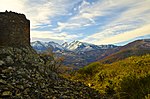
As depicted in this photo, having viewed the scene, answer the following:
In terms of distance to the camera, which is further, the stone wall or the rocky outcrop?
the stone wall

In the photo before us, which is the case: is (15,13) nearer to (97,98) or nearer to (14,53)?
(14,53)

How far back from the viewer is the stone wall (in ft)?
67.8

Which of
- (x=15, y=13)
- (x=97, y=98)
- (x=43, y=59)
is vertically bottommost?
(x=97, y=98)

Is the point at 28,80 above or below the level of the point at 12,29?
below

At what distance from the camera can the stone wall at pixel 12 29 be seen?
2067 cm

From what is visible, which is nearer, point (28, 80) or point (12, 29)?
point (28, 80)

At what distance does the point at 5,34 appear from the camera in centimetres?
2064

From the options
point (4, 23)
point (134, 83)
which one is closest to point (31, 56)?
point (4, 23)

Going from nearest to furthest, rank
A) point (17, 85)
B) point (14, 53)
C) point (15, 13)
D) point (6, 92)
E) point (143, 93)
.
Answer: point (6, 92) → point (17, 85) → point (143, 93) → point (14, 53) → point (15, 13)

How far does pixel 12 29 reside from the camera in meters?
20.8

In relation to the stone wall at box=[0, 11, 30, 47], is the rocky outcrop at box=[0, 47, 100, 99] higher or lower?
lower

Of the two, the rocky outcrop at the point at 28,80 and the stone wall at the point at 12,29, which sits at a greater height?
the stone wall at the point at 12,29

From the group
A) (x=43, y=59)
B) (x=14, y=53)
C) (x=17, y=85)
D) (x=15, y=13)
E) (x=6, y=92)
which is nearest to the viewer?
(x=6, y=92)

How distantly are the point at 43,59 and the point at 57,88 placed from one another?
5440 millimetres
